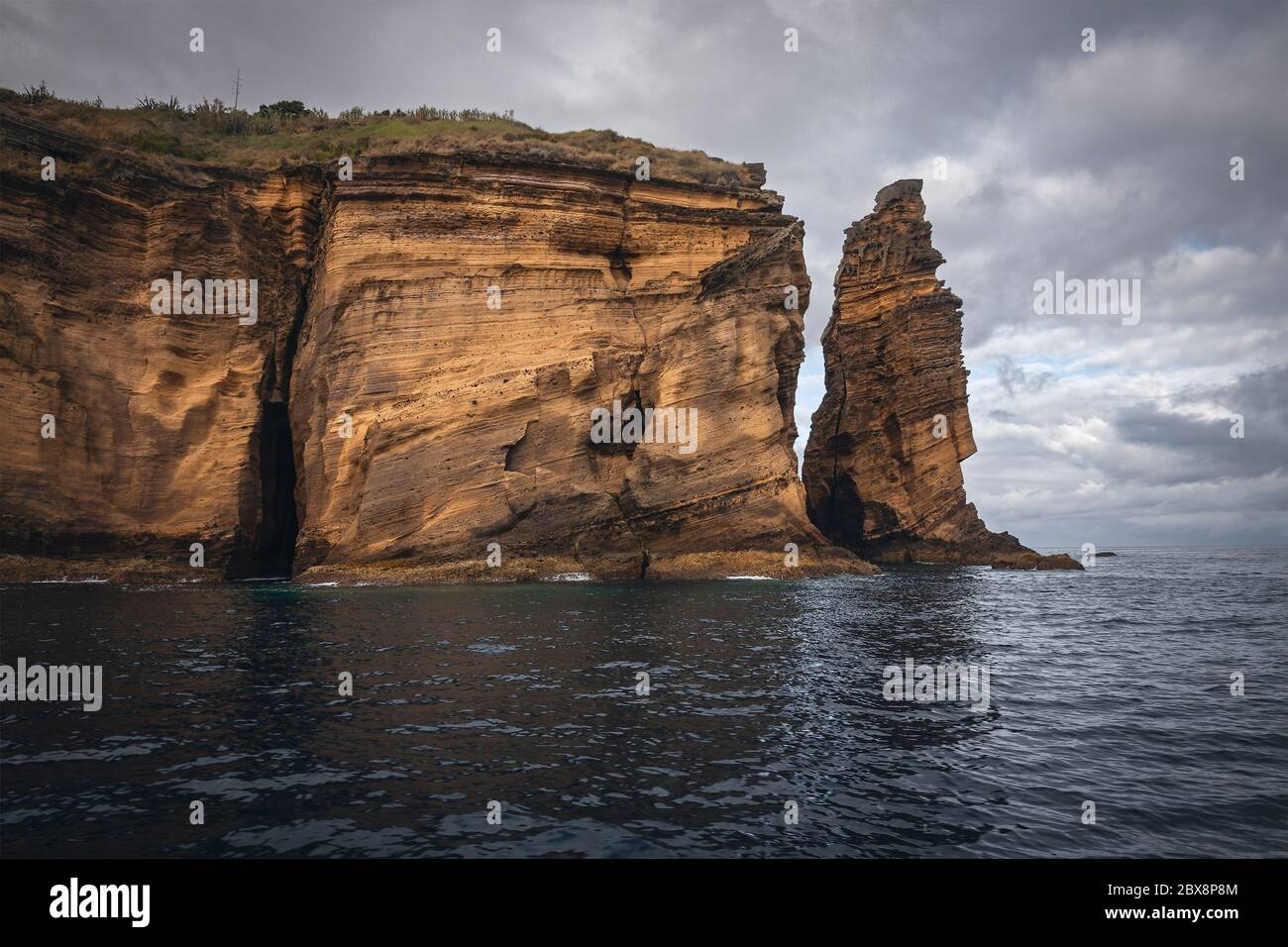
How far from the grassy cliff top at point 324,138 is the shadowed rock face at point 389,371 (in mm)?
2236

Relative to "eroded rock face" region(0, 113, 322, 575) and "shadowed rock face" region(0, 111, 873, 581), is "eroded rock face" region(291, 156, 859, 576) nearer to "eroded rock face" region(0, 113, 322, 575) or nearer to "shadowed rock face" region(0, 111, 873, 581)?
"shadowed rock face" region(0, 111, 873, 581)

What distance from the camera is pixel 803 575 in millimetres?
42000

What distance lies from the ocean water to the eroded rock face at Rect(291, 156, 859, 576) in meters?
17.3

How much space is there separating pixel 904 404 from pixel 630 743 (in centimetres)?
5784

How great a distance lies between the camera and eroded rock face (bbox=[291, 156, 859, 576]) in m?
38.3

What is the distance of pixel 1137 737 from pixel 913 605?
18.0 meters

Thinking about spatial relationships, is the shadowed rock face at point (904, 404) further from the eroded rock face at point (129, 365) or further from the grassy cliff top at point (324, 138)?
the eroded rock face at point (129, 365)

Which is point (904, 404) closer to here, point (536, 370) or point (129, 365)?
point (536, 370)

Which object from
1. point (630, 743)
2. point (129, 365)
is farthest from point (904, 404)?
point (129, 365)

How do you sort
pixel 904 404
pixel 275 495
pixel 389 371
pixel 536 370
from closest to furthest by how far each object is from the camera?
1. pixel 389 371
2. pixel 536 370
3. pixel 275 495
4. pixel 904 404

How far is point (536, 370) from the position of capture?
40.6m

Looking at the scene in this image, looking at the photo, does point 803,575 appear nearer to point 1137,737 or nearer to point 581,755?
point 1137,737

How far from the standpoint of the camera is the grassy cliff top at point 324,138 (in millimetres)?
43250

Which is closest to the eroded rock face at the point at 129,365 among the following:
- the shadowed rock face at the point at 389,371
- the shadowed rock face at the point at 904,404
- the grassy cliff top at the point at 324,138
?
the shadowed rock face at the point at 389,371
